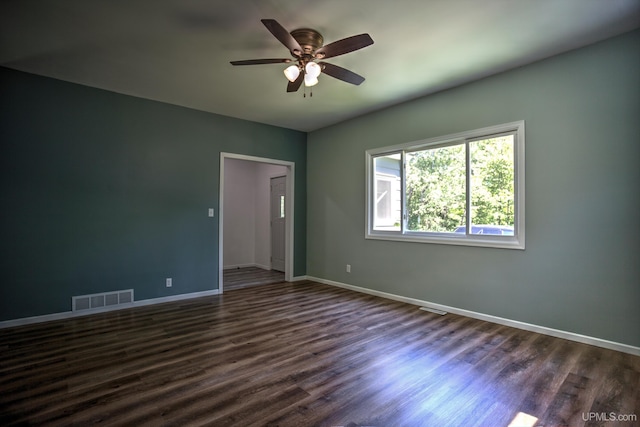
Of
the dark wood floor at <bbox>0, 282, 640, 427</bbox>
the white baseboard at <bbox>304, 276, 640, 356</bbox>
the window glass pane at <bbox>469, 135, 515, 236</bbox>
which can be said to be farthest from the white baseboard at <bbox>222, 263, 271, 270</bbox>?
the window glass pane at <bbox>469, 135, 515, 236</bbox>

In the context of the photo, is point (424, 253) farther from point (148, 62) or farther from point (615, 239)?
point (148, 62)

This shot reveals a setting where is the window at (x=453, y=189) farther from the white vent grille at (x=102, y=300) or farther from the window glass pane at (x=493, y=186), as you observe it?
the white vent grille at (x=102, y=300)

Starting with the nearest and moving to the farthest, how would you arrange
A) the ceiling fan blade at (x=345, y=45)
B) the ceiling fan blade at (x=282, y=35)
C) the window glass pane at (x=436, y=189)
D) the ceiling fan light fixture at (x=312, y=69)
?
the ceiling fan blade at (x=282, y=35), the ceiling fan blade at (x=345, y=45), the ceiling fan light fixture at (x=312, y=69), the window glass pane at (x=436, y=189)

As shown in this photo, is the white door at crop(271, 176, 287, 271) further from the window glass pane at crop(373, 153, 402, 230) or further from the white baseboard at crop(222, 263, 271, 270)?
the window glass pane at crop(373, 153, 402, 230)

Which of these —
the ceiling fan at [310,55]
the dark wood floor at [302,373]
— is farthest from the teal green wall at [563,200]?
the ceiling fan at [310,55]

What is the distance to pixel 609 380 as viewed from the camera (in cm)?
229

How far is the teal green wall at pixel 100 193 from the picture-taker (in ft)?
11.4

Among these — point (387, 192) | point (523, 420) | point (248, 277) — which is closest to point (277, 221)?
point (248, 277)

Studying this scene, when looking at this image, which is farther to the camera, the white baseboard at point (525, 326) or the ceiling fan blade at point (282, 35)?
the white baseboard at point (525, 326)

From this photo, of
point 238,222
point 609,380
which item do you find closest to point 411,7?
point 609,380

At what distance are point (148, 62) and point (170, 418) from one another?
3299 millimetres

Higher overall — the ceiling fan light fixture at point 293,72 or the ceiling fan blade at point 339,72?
the ceiling fan blade at point 339,72

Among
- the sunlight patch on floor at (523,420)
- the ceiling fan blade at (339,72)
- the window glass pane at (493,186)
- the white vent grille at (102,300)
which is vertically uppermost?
the ceiling fan blade at (339,72)

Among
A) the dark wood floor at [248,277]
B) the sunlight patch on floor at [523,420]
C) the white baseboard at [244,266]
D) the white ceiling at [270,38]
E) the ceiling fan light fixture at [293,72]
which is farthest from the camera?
the white baseboard at [244,266]
